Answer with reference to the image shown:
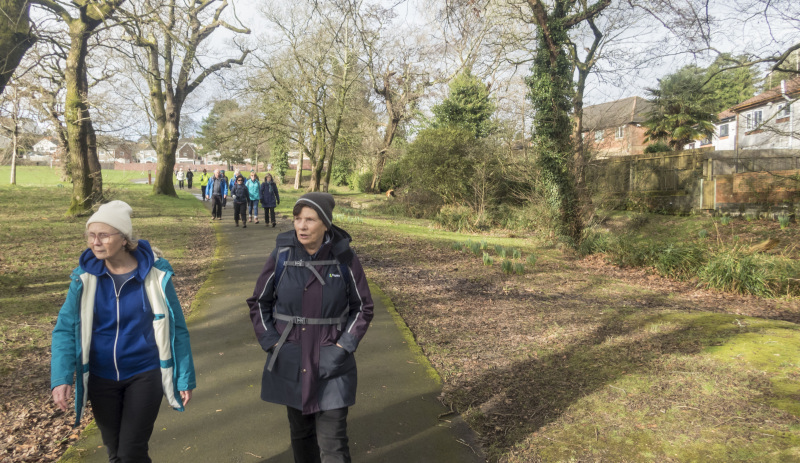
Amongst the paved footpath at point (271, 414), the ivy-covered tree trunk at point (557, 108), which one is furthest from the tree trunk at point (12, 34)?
the ivy-covered tree trunk at point (557, 108)

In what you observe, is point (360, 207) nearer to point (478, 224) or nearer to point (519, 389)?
point (478, 224)

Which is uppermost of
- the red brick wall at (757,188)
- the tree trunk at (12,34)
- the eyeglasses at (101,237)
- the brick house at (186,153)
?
the brick house at (186,153)

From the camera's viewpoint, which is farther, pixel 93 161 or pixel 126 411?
pixel 93 161

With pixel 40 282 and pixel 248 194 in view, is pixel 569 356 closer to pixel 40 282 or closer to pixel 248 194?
pixel 40 282

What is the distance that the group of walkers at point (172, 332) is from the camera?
2.59 m

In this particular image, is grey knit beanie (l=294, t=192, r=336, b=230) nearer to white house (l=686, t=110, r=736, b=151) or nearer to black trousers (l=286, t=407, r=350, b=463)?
black trousers (l=286, t=407, r=350, b=463)

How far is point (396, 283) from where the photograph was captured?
8562mm

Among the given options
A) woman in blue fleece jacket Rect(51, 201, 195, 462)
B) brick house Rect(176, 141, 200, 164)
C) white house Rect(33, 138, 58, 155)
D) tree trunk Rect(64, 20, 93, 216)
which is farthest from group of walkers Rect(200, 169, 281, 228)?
brick house Rect(176, 141, 200, 164)

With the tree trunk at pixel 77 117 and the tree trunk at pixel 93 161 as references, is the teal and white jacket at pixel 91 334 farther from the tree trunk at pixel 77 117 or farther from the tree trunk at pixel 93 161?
the tree trunk at pixel 93 161

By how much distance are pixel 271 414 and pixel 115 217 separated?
2.00 m

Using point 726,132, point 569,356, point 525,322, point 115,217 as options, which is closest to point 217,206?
point 525,322

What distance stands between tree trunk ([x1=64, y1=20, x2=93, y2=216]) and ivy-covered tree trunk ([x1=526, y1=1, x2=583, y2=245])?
39.6 ft

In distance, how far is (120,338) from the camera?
261 cm

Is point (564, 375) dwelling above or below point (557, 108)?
below
